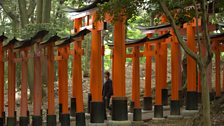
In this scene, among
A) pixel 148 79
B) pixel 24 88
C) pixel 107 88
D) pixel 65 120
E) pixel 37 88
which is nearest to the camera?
pixel 37 88

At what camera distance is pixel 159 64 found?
1494cm

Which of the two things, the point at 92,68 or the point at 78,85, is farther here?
the point at 78,85

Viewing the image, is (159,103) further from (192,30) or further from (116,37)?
(116,37)

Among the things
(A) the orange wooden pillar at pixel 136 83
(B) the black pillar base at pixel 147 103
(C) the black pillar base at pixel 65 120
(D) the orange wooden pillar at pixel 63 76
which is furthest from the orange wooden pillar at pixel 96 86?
(B) the black pillar base at pixel 147 103

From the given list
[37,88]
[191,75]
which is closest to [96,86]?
[37,88]

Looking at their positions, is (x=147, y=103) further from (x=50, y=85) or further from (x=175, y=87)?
(x=50, y=85)

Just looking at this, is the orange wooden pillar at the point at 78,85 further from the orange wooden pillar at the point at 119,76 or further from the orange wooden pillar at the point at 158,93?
the orange wooden pillar at the point at 158,93

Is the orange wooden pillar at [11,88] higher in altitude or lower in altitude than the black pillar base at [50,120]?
higher

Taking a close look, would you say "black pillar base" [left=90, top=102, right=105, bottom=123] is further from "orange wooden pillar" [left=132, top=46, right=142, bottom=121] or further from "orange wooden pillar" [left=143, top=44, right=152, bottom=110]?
"orange wooden pillar" [left=143, top=44, right=152, bottom=110]

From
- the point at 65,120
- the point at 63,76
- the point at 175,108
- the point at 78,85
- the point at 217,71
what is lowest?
the point at 65,120

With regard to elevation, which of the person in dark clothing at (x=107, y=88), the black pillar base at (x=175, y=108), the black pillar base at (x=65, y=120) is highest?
the person in dark clothing at (x=107, y=88)

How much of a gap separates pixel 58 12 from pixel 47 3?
638cm

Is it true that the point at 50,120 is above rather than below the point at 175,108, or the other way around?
below

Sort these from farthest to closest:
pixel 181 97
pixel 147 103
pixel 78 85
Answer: pixel 181 97
pixel 147 103
pixel 78 85
